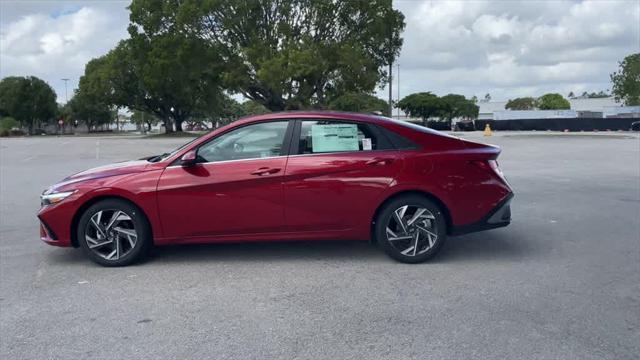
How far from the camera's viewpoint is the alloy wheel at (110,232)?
5.53 metres

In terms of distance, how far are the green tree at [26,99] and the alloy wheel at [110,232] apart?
9404 centimetres

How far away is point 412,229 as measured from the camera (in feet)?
18.4

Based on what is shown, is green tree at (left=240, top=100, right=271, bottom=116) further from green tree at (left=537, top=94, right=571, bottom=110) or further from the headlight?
the headlight

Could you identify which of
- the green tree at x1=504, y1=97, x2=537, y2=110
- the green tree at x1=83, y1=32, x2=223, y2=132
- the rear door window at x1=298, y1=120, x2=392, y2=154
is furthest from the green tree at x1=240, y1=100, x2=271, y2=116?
the rear door window at x1=298, y1=120, x2=392, y2=154

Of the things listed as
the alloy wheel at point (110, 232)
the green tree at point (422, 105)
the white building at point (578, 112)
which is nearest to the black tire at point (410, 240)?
the alloy wheel at point (110, 232)

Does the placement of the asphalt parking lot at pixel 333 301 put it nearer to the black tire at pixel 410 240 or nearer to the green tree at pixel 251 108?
the black tire at pixel 410 240

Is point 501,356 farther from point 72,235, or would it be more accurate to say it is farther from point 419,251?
point 72,235

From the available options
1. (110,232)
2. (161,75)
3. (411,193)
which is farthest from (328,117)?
(161,75)

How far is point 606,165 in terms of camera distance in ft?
53.0

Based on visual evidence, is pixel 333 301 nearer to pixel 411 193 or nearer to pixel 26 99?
pixel 411 193

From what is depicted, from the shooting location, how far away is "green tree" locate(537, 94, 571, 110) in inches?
5362

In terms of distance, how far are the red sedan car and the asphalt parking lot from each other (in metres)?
0.32

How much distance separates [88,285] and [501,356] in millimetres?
3574

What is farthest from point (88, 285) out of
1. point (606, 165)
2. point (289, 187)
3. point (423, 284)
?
point (606, 165)
